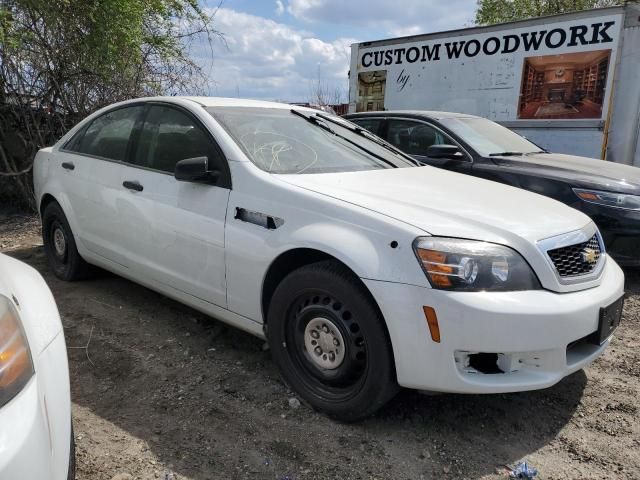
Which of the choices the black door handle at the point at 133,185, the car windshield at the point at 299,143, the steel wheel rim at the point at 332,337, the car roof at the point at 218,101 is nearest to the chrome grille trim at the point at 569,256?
the steel wheel rim at the point at 332,337

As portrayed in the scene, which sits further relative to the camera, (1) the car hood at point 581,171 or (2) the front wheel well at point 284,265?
(1) the car hood at point 581,171

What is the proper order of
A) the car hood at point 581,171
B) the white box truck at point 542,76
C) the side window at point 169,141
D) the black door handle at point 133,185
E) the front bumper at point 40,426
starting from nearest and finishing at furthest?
1. the front bumper at point 40,426
2. the side window at point 169,141
3. the black door handle at point 133,185
4. the car hood at point 581,171
5. the white box truck at point 542,76

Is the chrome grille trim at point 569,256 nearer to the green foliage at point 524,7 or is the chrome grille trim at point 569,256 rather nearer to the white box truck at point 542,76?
the white box truck at point 542,76

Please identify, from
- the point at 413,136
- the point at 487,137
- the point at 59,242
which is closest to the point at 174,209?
the point at 59,242

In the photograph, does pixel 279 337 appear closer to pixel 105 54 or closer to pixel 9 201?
pixel 105 54

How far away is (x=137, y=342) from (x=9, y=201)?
213 inches

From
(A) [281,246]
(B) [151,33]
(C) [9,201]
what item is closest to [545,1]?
(B) [151,33]

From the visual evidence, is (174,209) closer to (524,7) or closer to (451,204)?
(451,204)

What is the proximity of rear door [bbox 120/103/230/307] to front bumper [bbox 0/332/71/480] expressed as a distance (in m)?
1.33

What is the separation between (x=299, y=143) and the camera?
133 inches

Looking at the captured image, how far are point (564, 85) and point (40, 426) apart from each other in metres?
8.21

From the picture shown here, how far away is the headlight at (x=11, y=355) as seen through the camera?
4.84ft

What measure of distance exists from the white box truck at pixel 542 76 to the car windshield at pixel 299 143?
491 cm

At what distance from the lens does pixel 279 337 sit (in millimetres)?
2816
